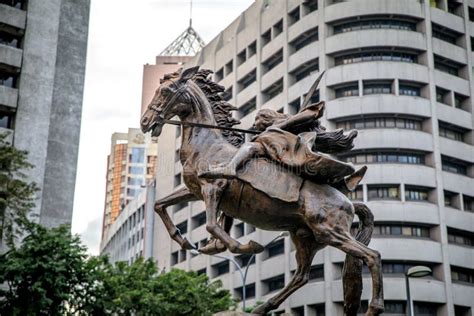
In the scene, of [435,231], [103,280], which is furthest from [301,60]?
[103,280]

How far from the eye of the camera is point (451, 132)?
62.2m

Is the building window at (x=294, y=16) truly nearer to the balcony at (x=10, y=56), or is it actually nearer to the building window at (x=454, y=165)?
the building window at (x=454, y=165)

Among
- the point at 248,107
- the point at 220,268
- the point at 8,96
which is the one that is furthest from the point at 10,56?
the point at 220,268

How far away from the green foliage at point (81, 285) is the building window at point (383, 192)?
22218 millimetres

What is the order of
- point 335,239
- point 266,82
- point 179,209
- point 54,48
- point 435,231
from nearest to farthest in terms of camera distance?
point 335,239 < point 54,48 < point 435,231 < point 266,82 < point 179,209

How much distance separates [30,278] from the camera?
97.0ft

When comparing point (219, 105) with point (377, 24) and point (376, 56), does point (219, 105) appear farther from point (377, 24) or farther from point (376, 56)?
point (377, 24)

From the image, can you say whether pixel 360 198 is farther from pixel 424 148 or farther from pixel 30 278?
pixel 30 278

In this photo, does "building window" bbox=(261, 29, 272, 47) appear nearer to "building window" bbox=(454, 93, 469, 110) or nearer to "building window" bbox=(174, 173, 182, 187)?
"building window" bbox=(174, 173, 182, 187)

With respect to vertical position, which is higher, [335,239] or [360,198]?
[360,198]

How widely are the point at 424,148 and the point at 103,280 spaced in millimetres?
33716

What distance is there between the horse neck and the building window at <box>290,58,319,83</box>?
53871 mm

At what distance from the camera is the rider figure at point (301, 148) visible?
9.15 metres

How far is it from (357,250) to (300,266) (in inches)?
42.2
